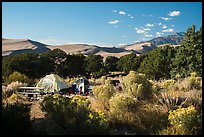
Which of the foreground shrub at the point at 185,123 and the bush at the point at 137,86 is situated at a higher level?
the bush at the point at 137,86

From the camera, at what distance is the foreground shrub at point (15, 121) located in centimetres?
575

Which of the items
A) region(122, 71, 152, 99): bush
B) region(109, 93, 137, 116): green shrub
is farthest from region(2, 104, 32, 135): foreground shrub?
region(122, 71, 152, 99): bush

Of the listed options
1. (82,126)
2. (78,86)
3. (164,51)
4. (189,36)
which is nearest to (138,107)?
(82,126)

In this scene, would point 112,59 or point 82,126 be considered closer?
point 82,126

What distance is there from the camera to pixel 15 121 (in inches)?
239

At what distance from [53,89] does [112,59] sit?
128 feet

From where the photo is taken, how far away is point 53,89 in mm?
21391

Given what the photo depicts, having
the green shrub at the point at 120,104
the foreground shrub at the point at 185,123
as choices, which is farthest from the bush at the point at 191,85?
the foreground shrub at the point at 185,123

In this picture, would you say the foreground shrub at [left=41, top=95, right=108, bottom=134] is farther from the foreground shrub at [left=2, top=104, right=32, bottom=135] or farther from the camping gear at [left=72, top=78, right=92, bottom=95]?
the camping gear at [left=72, top=78, right=92, bottom=95]

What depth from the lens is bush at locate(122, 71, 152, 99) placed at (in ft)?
33.1

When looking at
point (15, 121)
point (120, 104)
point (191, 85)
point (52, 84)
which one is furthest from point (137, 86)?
point (52, 84)

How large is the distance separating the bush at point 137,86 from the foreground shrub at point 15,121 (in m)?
4.47

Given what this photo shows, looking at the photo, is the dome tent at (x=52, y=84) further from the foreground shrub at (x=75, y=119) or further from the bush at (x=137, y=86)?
the foreground shrub at (x=75, y=119)

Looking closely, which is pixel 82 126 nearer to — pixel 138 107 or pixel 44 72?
pixel 138 107
